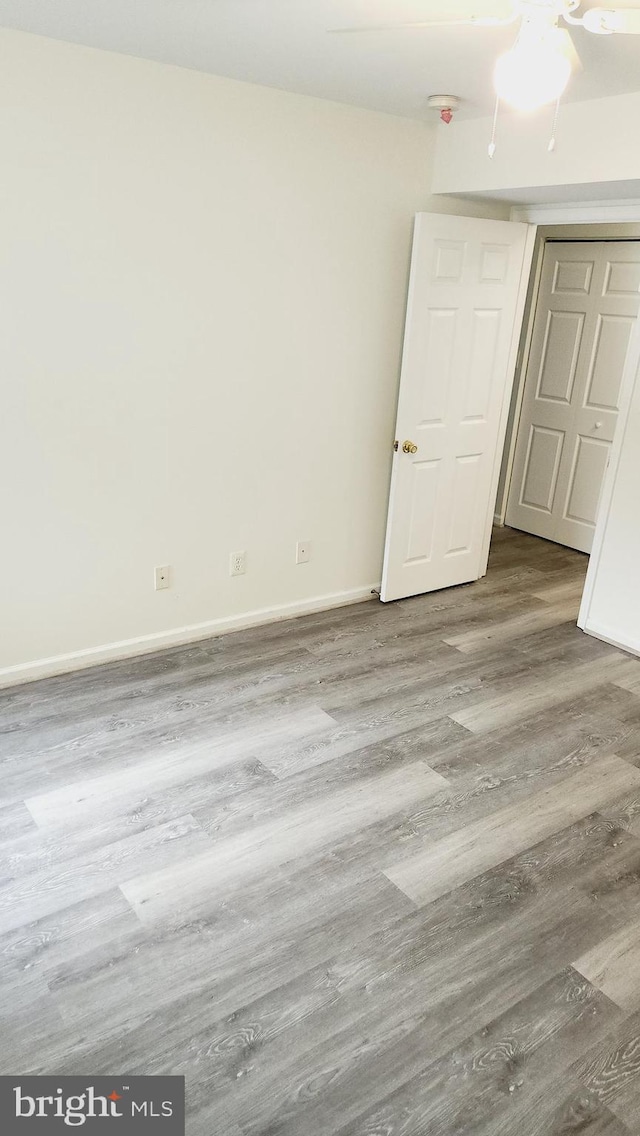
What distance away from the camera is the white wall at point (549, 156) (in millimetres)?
2988

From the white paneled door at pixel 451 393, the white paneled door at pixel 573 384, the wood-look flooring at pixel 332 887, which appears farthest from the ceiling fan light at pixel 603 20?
the white paneled door at pixel 573 384

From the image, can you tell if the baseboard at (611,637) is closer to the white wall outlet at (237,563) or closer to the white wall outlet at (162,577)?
the white wall outlet at (237,563)

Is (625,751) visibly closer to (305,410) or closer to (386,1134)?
(386,1134)

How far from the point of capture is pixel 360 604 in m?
4.30

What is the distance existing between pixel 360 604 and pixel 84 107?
262 centimetres

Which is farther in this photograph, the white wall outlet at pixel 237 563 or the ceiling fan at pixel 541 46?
the white wall outlet at pixel 237 563

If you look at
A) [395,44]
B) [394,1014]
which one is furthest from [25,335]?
[394,1014]

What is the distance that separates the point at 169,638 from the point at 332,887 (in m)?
1.69

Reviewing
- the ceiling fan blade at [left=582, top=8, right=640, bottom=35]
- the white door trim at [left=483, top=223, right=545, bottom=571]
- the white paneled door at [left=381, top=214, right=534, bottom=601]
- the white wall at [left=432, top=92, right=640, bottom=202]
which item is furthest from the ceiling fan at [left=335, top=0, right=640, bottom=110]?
the white door trim at [left=483, top=223, right=545, bottom=571]

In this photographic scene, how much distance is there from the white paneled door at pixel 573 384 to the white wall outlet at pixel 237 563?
2.41 meters

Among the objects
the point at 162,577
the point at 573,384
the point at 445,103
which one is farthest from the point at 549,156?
the point at 162,577

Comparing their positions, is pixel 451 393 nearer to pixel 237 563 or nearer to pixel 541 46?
pixel 237 563

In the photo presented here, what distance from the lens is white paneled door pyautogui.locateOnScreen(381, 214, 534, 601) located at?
382 cm

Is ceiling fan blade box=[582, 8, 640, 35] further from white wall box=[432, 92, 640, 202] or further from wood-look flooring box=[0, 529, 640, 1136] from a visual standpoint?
wood-look flooring box=[0, 529, 640, 1136]
